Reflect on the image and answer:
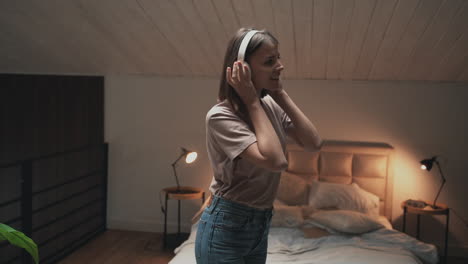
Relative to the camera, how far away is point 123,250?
4352mm

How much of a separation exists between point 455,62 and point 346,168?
131 centimetres

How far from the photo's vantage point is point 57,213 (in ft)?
16.6

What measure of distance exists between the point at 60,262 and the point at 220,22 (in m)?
2.43

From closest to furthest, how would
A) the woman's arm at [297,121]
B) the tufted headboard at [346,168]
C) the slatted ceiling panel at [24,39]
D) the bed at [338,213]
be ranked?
the woman's arm at [297,121]
the bed at [338,213]
the slatted ceiling panel at [24,39]
the tufted headboard at [346,168]

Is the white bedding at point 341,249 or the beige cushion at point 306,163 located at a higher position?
the beige cushion at point 306,163

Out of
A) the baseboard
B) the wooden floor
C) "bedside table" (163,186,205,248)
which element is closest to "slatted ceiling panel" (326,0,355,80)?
"bedside table" (163,186,205,248)

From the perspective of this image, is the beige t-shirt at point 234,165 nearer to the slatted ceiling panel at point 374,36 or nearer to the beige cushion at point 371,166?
the slatted ceiling panel at point 374,36

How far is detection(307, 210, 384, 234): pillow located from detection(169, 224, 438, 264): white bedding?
1.9 inches

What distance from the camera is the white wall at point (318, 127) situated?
4.34m

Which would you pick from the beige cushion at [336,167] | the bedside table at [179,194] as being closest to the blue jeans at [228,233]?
the bedside table at [179,194]

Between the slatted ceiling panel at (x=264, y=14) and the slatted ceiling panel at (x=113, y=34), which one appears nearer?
the slatted ceiling panel at (x=264, y=14)

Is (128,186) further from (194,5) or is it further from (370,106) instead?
(370,106)

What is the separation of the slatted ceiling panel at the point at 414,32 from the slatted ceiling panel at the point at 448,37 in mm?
167

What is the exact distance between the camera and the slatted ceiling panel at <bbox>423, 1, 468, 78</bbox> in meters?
3.30
